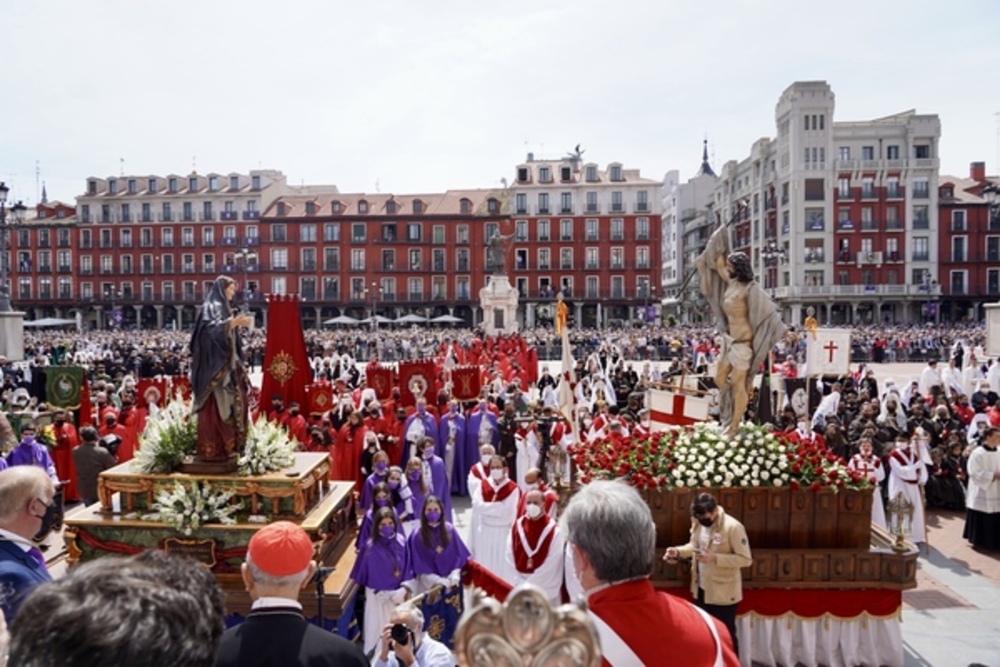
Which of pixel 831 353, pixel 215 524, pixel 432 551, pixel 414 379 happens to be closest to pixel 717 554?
pixel 432 551

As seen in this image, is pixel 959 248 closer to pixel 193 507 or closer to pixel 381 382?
pixel 381 382

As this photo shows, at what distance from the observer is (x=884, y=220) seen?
54.7 metres

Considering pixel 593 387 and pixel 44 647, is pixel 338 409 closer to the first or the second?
pixel 593 387

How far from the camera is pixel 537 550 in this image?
6371 millimetres

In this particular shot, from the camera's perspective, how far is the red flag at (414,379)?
14.6m

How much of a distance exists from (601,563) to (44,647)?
1.61 metres

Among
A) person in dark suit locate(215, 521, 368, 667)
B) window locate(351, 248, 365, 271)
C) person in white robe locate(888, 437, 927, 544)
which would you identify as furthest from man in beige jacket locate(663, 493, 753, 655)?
window locate(351, 248, 365, 271)

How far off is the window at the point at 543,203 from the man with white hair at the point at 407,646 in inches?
2257

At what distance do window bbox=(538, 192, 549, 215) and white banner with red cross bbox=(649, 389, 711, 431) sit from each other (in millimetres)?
50254

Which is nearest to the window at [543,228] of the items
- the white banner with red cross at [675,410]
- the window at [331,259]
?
the window at [331,259]

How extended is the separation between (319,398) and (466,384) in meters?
4.06

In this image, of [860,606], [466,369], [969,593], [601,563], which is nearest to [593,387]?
[466,369]

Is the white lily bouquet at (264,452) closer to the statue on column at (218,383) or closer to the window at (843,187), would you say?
the statue on column at (218,383)

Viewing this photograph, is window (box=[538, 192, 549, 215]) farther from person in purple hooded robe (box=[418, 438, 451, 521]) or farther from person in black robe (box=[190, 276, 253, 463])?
person in black robe (box=[190, 276, 253, 463])
